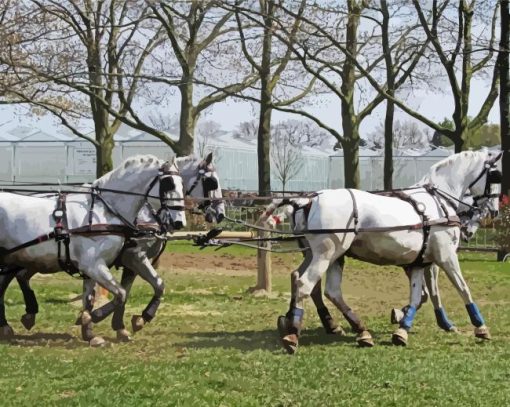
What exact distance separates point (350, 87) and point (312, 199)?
60.6ft

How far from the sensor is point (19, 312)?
12547 millimetres

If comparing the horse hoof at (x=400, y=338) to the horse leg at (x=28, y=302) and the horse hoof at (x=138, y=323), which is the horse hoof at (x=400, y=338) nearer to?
the horse hoof at (x=138, y=323)

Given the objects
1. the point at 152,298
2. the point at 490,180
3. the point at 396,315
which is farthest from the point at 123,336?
the point at 490,180

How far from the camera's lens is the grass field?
273 inches

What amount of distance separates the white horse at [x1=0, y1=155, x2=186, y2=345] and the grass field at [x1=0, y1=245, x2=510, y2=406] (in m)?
0.87

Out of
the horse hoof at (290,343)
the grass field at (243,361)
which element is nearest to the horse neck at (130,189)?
the grass field at (243,361)

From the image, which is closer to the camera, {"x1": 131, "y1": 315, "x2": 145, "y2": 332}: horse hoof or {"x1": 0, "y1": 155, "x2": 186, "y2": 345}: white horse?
{"x1": 0, "y1": 155, "x2": 186, "y2": 345}: white horse

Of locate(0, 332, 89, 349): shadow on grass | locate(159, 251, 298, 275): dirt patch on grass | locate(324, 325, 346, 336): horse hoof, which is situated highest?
locate(324, 325, 346, 336): horse hoof

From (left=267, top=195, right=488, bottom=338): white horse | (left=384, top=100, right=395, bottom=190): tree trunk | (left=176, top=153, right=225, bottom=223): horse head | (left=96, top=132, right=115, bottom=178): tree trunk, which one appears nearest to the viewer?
(left=267, top=195, right=488, bottom=338): white horse

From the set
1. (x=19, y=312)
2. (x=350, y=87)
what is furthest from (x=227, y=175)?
(x=19, y=312)

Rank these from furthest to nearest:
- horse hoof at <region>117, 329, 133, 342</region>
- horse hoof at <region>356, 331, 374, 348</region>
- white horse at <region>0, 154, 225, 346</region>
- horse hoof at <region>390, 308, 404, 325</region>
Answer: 1. horse hoof at <region>390, 308, 404, 325</region>
2. white horse at <region>0, 154, 225, 346</region>
3. horse hoof at <region>117, 329, 133, 342</region>
4. horse hoof at <region>356, 331, 374, 348</region>

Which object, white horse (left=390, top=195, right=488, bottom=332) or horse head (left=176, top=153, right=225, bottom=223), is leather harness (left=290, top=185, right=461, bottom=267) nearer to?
white horse (left=390, top=195, right=488, bottom=332)

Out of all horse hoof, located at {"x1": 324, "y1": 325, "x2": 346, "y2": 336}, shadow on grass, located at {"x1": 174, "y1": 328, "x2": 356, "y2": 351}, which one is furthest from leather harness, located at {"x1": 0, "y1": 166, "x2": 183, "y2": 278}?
horse hoof, located at {"x1": 324, "y1": 325, "x2": 346, "y2": 336}

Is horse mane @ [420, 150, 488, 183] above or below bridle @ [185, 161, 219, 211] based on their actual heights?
above
